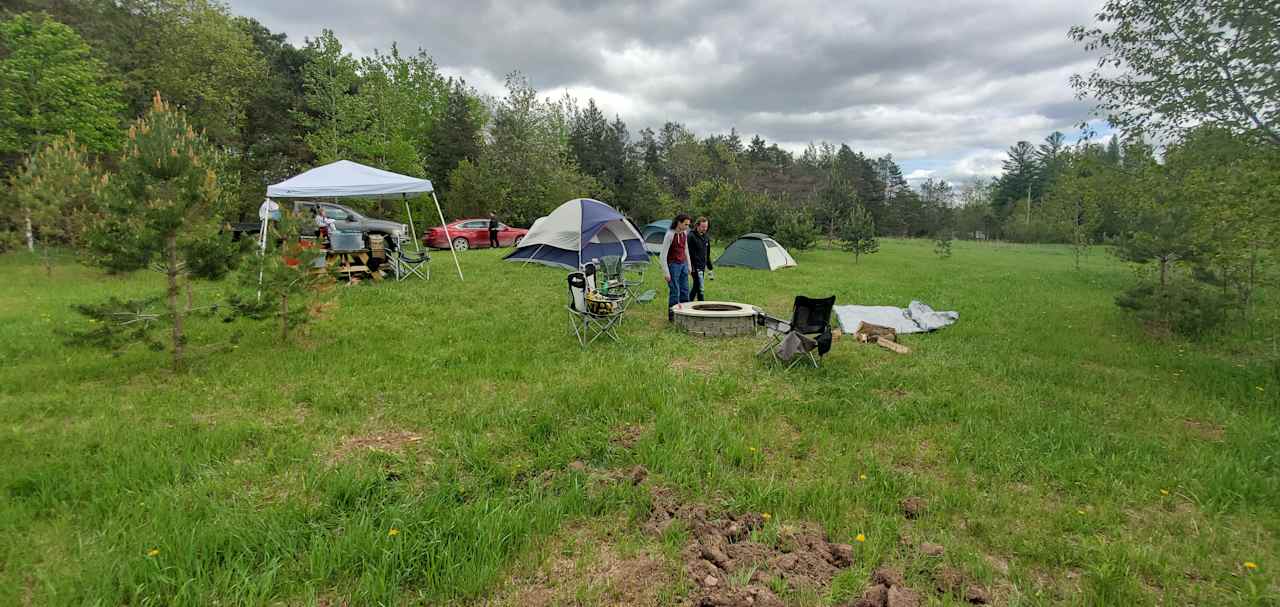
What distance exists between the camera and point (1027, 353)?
6199mm

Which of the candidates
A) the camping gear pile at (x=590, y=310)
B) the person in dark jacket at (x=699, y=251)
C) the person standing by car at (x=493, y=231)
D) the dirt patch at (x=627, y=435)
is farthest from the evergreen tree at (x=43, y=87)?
the dirt patch at (x=627, y=435)

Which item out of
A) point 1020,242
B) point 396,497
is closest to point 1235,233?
point 396,497

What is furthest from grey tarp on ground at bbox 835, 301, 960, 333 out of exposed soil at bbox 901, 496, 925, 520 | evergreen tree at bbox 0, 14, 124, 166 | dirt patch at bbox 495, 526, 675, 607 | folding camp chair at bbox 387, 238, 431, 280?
evergreen tree at bbox 0, 14, 124, 166

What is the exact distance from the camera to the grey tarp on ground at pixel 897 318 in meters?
7.24

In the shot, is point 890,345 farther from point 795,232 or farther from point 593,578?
point 795,232

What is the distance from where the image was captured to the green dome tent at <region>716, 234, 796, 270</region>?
14.5 m

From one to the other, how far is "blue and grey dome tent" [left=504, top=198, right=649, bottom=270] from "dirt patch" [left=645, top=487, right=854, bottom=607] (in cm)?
938

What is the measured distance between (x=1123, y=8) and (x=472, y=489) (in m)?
8.54

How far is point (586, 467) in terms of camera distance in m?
3.22

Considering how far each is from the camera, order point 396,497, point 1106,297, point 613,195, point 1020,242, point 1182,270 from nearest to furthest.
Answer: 1. point 396,497
2. point 1182,270
3. point 1106,297
4. point 613,195
5. point 1020,242

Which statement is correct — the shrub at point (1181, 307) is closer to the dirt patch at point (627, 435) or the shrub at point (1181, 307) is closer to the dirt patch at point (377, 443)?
the dirt patch at point (627, 435)

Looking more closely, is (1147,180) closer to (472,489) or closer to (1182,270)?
(1182,270)

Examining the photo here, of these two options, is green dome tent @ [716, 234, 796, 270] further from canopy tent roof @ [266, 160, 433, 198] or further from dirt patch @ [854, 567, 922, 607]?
dirt patch @ [854, 567, 922, 607]

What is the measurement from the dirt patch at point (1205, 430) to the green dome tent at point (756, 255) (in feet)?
33.9
